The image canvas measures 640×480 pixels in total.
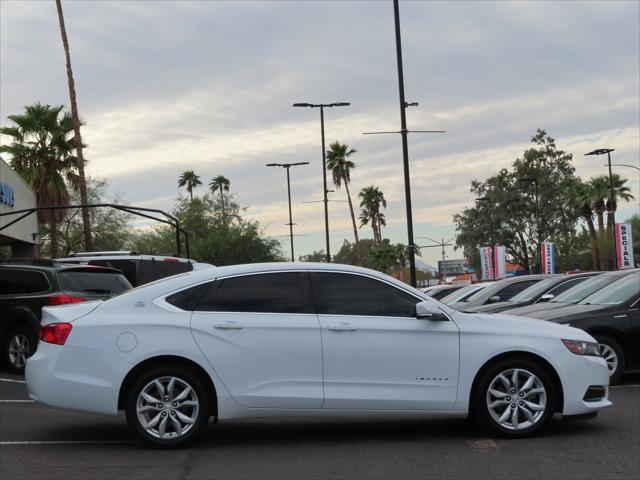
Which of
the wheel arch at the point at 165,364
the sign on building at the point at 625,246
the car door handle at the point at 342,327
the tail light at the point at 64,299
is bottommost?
the wheel arch at the point at 165,364

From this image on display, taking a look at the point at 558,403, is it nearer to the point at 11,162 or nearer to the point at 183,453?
the point at 183,453

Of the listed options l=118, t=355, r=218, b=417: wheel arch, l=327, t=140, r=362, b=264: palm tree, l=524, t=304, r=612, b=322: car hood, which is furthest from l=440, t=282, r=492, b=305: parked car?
l=327, t=140, r=362, b=264: palm tree

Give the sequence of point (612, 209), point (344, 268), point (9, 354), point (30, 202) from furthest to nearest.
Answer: point (612, 209)
point (30, 202)
point (9, 354)
point (344, 268)

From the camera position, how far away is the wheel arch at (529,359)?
7821 millimetres

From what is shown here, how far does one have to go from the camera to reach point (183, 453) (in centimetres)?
740

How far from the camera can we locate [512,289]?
1919 centimetres

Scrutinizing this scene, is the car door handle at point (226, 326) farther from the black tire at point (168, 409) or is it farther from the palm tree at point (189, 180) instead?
the palm tree at point (189, 180)

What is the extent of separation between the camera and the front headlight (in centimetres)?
803

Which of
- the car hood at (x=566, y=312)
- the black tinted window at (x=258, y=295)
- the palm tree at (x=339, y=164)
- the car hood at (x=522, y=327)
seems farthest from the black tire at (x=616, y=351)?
the palm tree at (x=339, y=164)

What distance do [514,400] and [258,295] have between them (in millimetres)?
2360

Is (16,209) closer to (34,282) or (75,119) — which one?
(75,119)

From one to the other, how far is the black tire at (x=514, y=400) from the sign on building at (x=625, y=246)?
32.3 meters

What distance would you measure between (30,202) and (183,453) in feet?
85.5

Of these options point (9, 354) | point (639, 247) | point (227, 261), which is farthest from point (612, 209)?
point (9, 354)
